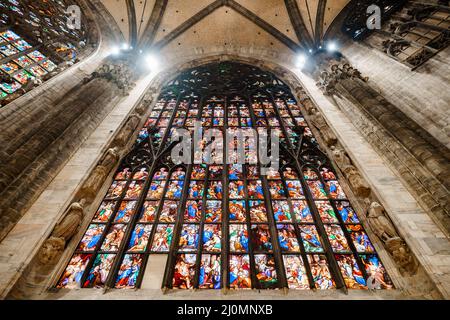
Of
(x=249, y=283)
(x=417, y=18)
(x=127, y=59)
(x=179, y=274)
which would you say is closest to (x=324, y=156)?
(x=249, y=283)

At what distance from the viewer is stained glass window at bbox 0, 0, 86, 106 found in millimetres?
6660

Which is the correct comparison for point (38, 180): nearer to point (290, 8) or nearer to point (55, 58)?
point (55, 58)

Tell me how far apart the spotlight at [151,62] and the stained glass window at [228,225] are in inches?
182

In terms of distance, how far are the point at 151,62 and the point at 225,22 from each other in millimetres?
4214

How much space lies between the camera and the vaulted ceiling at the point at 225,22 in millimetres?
11336

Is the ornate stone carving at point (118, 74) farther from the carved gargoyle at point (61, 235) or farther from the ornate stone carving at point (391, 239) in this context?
the ornate stone carving at point (391, 239)

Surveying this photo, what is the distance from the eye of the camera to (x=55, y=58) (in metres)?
8.52

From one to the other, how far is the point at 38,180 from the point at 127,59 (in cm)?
650

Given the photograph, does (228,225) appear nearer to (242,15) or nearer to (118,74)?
(118,74)

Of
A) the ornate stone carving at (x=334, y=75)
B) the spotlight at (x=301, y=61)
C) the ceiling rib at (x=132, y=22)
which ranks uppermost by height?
the ceiling rib at (x=132, y=22)

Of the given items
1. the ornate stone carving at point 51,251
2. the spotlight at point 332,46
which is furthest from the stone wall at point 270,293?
the spotlight at point 332,46

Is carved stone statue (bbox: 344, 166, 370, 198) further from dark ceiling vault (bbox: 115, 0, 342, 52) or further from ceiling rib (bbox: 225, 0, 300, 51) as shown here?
ceiling rib (bbox: 225, 0, 300, 51)

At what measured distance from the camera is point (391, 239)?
4.10 m

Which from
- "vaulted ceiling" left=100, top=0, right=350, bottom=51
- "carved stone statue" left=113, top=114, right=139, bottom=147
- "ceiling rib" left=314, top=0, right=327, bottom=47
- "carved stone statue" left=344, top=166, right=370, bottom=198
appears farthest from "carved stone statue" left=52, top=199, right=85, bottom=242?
"ceiling rib" left=314, top=0, right=327, bottom=47
